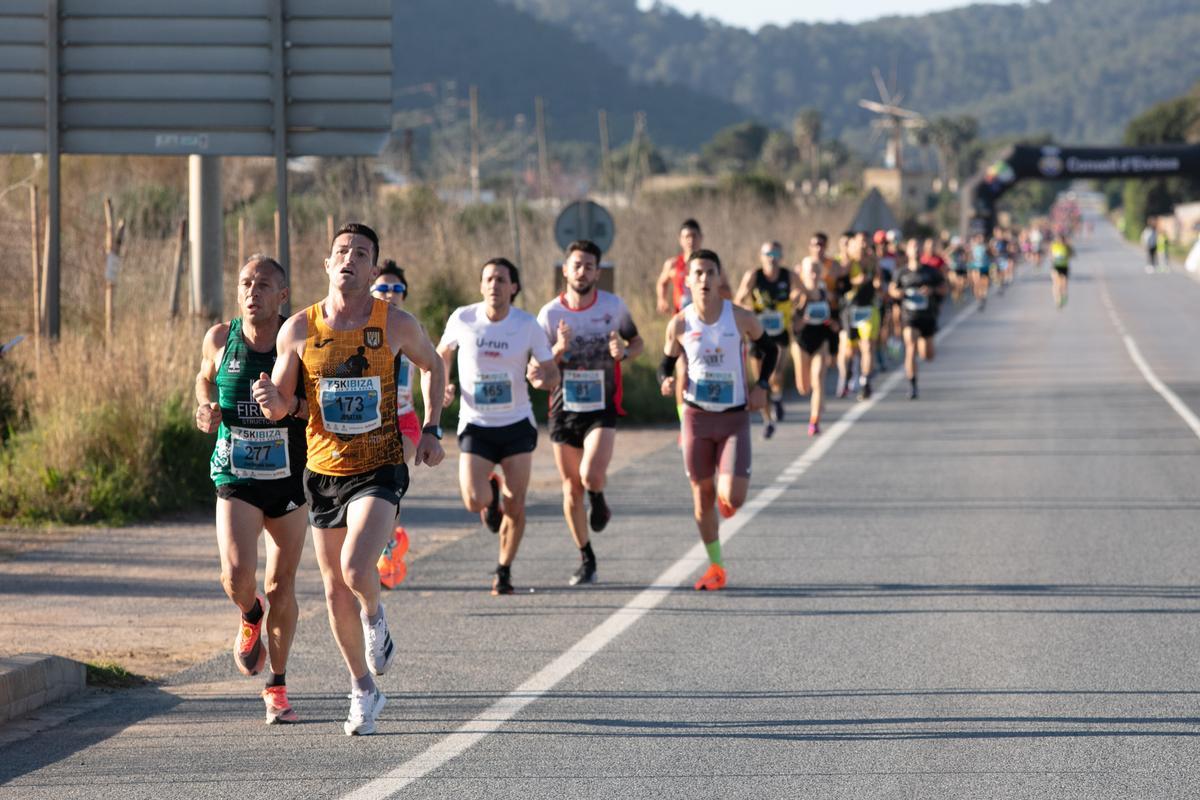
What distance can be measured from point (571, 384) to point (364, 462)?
12.5ft

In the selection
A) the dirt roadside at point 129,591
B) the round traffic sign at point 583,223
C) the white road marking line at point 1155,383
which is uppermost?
the round traffic sign at point 583,223

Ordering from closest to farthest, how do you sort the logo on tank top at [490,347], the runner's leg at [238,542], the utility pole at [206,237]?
the runner's leg at [238,542] → the logo on tank top at [490,347] → the utility pole at [206,237]

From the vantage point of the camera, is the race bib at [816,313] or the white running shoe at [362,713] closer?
the white running shoe at [362,713]

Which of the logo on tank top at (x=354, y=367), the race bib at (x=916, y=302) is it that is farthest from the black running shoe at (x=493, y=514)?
the race bib at (x=916, y=302)

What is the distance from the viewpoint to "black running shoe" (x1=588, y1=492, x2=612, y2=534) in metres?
11.0

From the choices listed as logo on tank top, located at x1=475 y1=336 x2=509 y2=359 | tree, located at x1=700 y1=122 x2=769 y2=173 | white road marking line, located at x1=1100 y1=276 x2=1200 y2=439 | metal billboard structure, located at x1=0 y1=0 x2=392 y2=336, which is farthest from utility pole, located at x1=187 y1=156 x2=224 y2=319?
tree, located at x1=700 y1=122 x2=769 y2=173

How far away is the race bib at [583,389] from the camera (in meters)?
10.8

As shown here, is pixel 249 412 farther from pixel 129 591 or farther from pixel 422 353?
pixel 129 591

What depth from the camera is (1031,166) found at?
72.2 meters

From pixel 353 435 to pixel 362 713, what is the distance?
1.05m

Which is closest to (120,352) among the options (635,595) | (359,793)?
(635,595)

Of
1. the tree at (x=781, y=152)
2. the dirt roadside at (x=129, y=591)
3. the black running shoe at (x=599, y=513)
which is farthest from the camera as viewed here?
the tree at (x=781, y=152)

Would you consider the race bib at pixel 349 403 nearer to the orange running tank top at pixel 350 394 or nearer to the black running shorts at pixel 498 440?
the orange running tank top at pixel 350 394

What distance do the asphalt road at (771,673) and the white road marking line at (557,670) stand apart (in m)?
0.02
